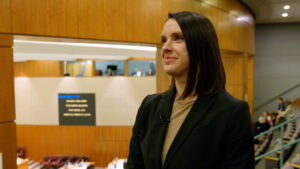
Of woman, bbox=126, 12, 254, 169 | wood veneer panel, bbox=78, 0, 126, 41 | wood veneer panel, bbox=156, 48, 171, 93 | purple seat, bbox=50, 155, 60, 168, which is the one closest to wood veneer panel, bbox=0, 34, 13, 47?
wood veneer panel, bbox=78, 0, 126, 41

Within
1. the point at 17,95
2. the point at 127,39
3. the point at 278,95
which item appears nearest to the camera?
the point at 127,39

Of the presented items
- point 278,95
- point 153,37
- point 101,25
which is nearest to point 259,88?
point 278,95

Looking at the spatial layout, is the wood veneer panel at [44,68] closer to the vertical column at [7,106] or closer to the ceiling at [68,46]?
the ceiling at [68,46]

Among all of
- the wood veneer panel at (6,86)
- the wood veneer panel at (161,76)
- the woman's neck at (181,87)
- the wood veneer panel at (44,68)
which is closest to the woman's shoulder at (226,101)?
the woman's neck at (181,87)

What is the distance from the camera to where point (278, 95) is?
11195 millimetres

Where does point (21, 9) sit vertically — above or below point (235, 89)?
above

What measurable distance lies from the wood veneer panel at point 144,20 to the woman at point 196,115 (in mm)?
3449

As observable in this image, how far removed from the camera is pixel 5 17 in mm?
3236

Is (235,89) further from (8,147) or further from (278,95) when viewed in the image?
(8,147)

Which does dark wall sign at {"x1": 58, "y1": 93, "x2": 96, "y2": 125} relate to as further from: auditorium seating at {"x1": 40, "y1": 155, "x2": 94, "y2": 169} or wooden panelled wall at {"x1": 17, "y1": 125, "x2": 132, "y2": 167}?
auditorium seating at {"x1": 40, "y1": 155, "x2": 94, "y2": 169}

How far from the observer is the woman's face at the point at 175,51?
3.20ft

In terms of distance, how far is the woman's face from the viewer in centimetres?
98

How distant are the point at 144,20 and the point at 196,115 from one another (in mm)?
3817

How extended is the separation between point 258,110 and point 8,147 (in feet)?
35.7
